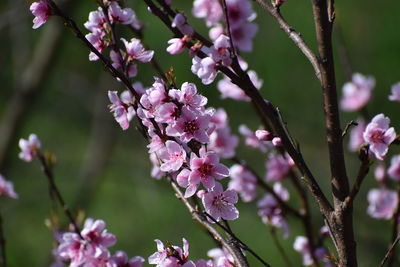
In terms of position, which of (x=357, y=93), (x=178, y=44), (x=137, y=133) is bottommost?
(x=137, y=133)

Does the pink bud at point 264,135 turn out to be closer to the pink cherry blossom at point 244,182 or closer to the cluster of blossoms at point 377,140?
the cluster of blossoms at point 377,140

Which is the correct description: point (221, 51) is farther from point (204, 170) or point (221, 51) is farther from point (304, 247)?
point (304, 247)

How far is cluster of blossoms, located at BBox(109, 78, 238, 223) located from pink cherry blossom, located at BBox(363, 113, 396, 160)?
0.28 metres

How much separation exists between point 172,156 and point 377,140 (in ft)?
1.29

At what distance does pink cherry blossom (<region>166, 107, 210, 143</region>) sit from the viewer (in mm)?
1061

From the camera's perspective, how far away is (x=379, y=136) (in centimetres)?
114

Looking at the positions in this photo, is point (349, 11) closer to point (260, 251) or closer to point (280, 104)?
point (280, 104)

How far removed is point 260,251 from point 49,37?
2.59 m

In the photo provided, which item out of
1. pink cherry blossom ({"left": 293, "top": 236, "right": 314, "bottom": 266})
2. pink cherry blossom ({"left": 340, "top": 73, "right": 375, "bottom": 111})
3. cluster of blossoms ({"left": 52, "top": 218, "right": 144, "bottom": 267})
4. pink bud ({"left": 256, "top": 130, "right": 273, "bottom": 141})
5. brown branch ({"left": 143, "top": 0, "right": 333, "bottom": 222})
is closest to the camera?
brown branch ({"left": 143, "top": 0, "right": 333, "bottom": 222})

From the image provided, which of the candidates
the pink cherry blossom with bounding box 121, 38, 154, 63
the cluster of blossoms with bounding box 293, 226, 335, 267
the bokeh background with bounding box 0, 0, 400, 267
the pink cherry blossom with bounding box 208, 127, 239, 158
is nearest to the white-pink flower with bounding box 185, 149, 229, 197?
the pink cherry blossom with bounding box 121, 38, 154, 63

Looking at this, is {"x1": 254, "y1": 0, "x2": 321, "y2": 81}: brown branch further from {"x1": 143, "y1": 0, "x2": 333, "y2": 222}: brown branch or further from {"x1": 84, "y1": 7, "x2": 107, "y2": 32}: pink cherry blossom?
{"x1": 84, "y1": 7, "x2": 107, "y2": 32}: pink cherry blossom

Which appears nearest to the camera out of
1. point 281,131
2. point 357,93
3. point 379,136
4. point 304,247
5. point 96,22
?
point 281,131

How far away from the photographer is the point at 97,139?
13.8ft

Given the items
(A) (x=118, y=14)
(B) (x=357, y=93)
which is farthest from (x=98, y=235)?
(B) (x=357, y=93)
